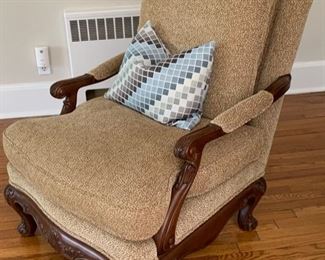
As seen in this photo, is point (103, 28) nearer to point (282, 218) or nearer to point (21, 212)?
point (21, 212)

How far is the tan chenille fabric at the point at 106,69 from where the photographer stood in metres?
1.93

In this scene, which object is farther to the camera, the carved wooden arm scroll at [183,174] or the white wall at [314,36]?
the white wall at [314,36]

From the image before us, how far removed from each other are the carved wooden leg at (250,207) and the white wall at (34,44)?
125 centimetres

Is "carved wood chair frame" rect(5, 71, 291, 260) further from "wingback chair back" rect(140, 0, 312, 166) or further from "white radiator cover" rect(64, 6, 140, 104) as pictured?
"white radiator cover" rect(64, 6, 140, 104)

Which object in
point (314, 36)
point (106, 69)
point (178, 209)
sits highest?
point (106, 69)

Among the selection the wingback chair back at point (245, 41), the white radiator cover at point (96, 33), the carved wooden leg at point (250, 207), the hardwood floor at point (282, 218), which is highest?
the wingback chair back at point (245, 41)

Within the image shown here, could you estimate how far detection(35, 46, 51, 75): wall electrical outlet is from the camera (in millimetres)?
2584

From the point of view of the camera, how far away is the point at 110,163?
4.80 feet

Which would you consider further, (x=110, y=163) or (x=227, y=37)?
(x=227, y=37)

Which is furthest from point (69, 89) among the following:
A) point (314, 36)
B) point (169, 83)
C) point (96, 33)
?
point (314, 36)

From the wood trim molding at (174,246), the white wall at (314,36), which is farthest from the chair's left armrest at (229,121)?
the white wall at (314,36)

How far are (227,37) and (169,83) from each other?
0.27 meters

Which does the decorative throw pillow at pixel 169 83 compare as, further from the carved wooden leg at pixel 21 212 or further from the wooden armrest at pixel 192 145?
the carved wooden leg at pixel 21 212

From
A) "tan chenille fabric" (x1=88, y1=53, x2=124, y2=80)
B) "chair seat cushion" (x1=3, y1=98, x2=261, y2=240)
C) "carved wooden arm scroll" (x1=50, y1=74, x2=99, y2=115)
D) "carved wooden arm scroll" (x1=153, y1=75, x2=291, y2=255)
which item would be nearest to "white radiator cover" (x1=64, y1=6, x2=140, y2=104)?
"tan chenille fabric" (x1=88, y1=53, x2=124, y2=80)
